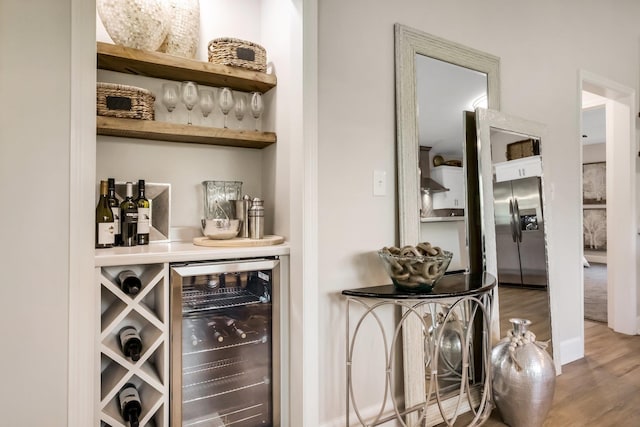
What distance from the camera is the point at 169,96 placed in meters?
1.79

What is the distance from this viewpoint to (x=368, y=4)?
1953 millimetres

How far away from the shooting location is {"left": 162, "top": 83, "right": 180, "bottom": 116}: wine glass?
179cm

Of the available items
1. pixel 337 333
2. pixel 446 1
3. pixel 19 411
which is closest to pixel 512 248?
pixel 337 333

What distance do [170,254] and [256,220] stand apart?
511 mm

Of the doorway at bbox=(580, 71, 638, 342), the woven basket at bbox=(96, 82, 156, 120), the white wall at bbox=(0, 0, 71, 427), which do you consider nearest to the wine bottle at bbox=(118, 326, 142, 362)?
the white wall at bbox=(0, 0, 71, 427)

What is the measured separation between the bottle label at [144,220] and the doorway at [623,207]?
4.04 metres

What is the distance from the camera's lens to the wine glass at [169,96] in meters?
1.79

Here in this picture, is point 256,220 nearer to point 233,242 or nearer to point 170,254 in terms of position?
point 233,242

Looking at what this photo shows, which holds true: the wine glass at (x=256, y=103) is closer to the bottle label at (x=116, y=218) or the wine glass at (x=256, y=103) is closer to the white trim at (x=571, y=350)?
the bottle label at (x=116, y=218)

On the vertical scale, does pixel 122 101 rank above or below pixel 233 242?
above

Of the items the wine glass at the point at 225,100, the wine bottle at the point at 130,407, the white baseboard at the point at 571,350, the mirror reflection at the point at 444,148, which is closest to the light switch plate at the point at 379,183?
the mirror reflection at the point at 444,148

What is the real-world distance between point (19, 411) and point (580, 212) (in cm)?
370

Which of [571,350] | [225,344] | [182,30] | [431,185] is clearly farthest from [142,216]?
[571,350]

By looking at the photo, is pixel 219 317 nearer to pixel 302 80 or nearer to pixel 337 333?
pixel 337 333
